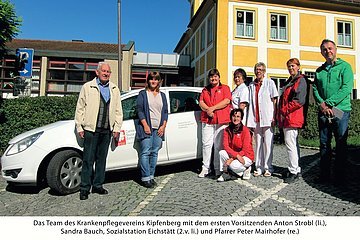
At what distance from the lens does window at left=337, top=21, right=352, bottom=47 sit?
60.9 ft

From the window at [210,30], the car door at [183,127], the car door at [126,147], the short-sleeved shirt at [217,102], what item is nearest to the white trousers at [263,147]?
the short-sleeved shirt at [217,102]

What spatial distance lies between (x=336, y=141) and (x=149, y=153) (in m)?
3.03

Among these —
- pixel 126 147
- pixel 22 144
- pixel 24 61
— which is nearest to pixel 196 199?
pixel 126 147

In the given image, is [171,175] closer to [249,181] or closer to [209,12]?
[249,181]

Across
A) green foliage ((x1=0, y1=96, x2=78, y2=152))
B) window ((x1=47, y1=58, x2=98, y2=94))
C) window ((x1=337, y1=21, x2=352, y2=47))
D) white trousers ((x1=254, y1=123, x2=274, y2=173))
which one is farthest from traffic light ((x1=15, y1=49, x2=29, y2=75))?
window ((x1=337, y1=21, x2=352, y2=47))

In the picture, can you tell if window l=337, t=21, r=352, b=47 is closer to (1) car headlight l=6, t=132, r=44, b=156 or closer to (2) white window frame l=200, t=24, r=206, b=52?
(2) white window frame l=200, t=24, r=206, b=52

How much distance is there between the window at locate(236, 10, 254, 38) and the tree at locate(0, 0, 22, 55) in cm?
1219

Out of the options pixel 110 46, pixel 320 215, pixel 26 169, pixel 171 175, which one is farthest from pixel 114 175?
pixel 110 46

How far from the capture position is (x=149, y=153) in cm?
469

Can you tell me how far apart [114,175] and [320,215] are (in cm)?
380

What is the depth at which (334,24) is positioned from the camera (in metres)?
18.2

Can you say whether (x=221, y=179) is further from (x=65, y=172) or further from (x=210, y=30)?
(x=210, y=30)

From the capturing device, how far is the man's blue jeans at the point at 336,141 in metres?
4.52

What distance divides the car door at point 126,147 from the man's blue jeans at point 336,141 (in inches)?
122
